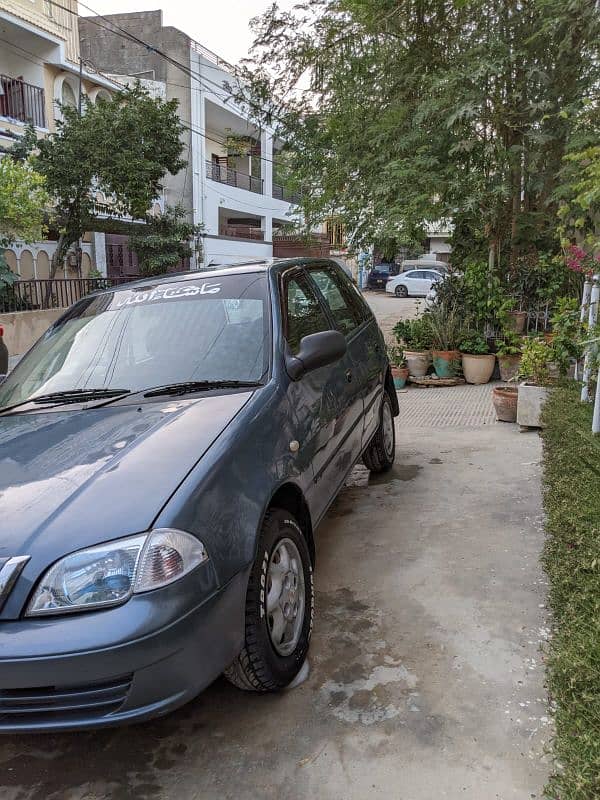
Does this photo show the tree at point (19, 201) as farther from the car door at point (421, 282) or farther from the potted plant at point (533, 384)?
the car door at point (421, 282)

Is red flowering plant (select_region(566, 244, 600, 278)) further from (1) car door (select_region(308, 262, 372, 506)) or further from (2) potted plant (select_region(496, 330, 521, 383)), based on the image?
(2) potted plant (select_region(496, 330, 521, 383))

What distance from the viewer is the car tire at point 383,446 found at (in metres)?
5.02

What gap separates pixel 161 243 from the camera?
60.5 feet

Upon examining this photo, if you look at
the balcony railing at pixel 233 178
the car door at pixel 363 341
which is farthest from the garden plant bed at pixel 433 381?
the balcony railing at pixel 233 178

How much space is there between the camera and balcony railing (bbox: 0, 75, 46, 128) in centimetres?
1586

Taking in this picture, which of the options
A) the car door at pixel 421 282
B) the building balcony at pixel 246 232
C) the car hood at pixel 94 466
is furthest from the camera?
the car door at pixel 421 282

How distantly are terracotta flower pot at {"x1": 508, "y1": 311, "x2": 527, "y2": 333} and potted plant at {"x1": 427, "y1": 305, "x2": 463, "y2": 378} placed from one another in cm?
71

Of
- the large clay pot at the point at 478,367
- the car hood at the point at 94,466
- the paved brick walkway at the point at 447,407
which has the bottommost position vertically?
the paved brick walkway at the point at 447,407

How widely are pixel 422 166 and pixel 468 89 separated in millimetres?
1017

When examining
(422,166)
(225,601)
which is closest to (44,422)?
(225,601)

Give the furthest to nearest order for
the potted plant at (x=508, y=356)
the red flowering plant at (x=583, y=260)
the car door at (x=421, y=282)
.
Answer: the car door at (x=421, y=282), the potted plant at (x=508, y=356), the red flowering plant at (x=583, y=260)

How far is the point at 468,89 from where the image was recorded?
7.76 metres

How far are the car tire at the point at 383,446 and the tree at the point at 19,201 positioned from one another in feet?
28.5

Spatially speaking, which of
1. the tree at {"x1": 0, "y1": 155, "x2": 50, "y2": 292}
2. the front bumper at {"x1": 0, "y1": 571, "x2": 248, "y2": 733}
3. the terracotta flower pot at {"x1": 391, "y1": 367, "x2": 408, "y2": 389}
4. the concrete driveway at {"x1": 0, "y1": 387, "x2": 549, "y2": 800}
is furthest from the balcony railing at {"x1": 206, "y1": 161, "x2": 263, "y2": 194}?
the front bumper at {"x1": 0, "y1": 571, "x2": 248, "y2": 733}
